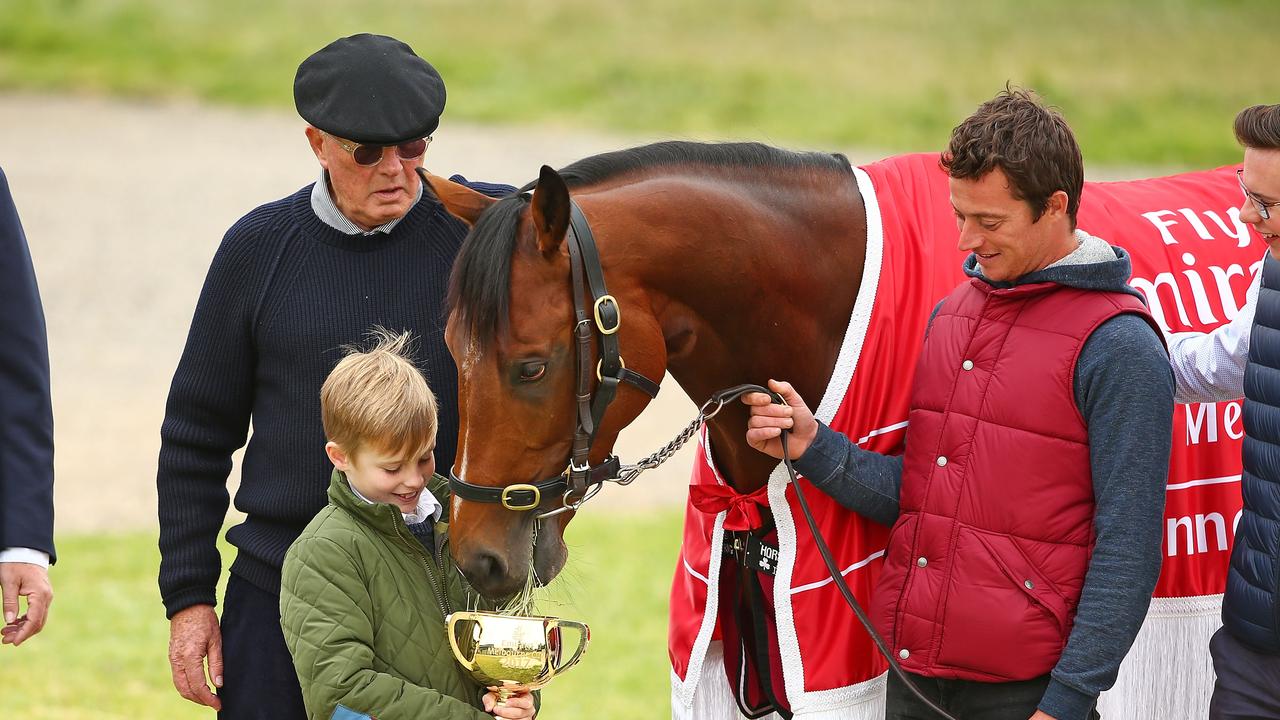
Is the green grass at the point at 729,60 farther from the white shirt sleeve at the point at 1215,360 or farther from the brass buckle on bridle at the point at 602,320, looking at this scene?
the brass buckle on bridle at the point at 602,320

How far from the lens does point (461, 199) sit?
2584 millimetres

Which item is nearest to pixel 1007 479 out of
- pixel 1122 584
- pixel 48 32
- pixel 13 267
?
pixel 1122 584

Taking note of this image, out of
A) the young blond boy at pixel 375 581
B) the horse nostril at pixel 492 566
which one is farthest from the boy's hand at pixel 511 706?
the horse nostril at pixel 492 566

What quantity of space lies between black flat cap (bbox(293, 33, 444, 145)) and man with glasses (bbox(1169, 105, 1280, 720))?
1536 millimetres

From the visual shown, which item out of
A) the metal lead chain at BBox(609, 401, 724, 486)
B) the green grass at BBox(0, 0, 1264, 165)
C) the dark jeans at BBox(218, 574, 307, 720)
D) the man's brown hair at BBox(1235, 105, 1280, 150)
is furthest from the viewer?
the green grass at BBox(0, 0, 1264, 165)

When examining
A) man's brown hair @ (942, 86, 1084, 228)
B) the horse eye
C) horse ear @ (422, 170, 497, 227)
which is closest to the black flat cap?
horse ear @ (422, 170, 497, 227)

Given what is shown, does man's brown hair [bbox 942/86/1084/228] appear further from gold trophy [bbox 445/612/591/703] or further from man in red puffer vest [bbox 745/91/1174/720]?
gold trophy [bbox 445/612/591/703]

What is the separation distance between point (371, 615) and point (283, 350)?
64 cm

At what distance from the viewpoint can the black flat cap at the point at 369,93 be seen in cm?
266

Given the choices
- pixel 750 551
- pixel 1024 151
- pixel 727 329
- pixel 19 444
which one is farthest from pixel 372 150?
pixel 1024 151

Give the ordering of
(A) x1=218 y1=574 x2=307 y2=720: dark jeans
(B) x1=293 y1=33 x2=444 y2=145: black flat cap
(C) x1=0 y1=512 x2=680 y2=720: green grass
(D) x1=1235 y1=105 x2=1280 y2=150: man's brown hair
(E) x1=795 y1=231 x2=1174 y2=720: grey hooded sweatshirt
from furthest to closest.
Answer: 1. (C) x1=0 y1=512 x2=680 y2=720: green grass
2. (A) x1=218 y1=574 x2=307 y2=720: dark jeans
3. (B) x1=293 y1=33 x2=444 y2=145: black flat cap
4. (D) x1=1235 y1=105 x2=1280 y2=150: man's brown hair
5. (E) x1=795 y1=231 x2=1174 y2=720: grey hooded sweatshirt

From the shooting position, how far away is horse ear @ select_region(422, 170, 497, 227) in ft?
A: 8.46

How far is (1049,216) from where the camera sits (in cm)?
228

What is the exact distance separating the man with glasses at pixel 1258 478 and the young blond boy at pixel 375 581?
1.29 m
